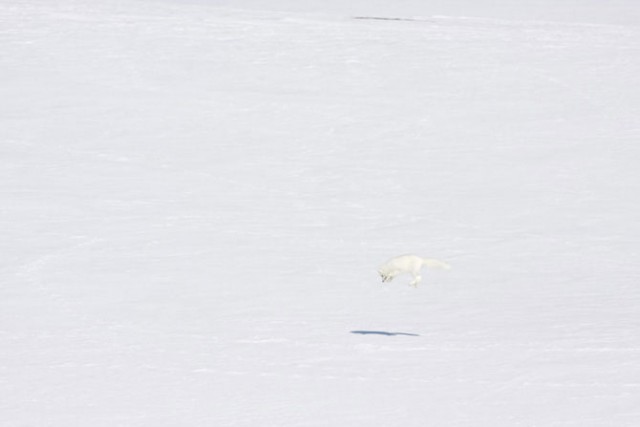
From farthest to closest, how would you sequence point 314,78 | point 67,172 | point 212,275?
1. point 314,78
2. point 67,172
3. point 212,275

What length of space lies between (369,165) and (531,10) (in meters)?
5.44

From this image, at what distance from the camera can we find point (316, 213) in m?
8.96

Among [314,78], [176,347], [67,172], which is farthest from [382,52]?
[176,347]

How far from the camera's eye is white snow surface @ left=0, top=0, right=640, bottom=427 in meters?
5.30

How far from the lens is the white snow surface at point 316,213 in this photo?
5.30m

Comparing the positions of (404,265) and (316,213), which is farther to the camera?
(316,213)

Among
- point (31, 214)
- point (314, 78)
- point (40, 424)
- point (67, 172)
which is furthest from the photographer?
point (314, 78)

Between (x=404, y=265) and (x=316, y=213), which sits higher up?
(x=316, y=213)

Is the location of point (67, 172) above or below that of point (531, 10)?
below

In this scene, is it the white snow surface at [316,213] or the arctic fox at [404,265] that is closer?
the white snow surface at [316,213]

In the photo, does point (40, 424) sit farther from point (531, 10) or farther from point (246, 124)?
point (531, 10)

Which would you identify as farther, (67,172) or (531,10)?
(531,10)

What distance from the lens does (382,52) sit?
12.9 metres

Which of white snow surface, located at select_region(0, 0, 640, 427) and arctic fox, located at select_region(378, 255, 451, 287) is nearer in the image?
white snow surface, located at select_region(0, 0, 640, 427)
